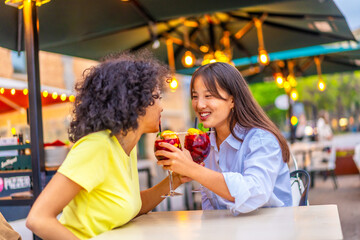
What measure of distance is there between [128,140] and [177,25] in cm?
466

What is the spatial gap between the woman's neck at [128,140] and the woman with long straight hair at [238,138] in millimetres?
142

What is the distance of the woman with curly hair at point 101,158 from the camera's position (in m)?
1.50

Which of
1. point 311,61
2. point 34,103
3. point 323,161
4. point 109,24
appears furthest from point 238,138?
point 311,61

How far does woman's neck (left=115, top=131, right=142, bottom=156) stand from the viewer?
5.91ft

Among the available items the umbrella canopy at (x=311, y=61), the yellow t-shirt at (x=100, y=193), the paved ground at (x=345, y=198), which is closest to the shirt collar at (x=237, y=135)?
Answer: the yellow t-shirt at (x=100, y=193)

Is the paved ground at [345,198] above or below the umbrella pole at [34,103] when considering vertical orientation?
below

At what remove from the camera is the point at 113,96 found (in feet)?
5.53

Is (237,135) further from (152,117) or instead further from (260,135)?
(152,117)

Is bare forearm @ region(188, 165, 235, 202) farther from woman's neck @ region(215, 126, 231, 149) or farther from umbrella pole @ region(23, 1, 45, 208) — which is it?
umbrella pole @ region(23, 1, 45, 208)

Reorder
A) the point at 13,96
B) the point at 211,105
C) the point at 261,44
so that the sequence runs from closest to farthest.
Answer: the point at 211,105 → the point at 13,96 → the point at 261,44

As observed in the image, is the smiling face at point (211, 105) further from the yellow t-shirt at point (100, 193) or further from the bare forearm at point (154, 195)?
the yellow t-shirt at point (100, 193)

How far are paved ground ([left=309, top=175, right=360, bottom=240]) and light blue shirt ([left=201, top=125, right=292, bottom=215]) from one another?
2.67m

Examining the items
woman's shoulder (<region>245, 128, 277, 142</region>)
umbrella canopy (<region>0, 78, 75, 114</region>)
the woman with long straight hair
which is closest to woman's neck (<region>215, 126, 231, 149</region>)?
the woman with long straight hair

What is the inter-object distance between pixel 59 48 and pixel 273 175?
3977 millimetres
